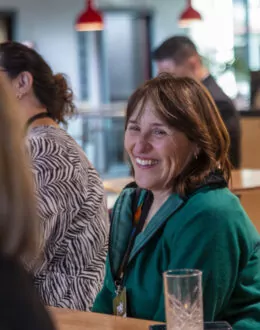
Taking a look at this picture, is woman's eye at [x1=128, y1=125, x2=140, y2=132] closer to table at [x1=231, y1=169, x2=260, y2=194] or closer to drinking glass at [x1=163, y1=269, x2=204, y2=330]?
drinking glass at [x1=163, y1=269, x2=204, y2=330]

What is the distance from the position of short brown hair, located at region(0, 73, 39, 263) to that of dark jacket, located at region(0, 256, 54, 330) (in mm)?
21

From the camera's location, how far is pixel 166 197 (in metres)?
2.24

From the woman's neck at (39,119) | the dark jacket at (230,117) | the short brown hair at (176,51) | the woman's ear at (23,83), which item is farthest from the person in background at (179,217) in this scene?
the short brown hair at (176,51)

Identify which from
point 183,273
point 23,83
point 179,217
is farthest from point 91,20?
point 183,273

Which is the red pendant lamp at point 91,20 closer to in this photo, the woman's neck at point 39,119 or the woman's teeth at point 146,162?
the woman's neck at point 39,119

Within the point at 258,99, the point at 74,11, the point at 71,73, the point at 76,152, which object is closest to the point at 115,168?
the point at 71,73

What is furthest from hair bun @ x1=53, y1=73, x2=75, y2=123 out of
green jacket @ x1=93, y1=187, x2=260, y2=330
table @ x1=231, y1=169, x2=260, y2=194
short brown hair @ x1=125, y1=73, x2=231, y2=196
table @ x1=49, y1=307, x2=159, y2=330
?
table @ x1=231, y1=169, x2=260, y2=194

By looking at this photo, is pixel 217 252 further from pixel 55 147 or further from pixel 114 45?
pixel 114 45

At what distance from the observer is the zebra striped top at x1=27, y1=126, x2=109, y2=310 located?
8.59 feet

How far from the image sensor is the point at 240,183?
4719 mm

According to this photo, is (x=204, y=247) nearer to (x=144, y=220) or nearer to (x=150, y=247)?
(x=150, y=247)

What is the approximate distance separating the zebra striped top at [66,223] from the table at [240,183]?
176cm

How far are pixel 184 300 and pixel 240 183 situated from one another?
3.14m

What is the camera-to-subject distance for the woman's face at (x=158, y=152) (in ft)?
7.29
